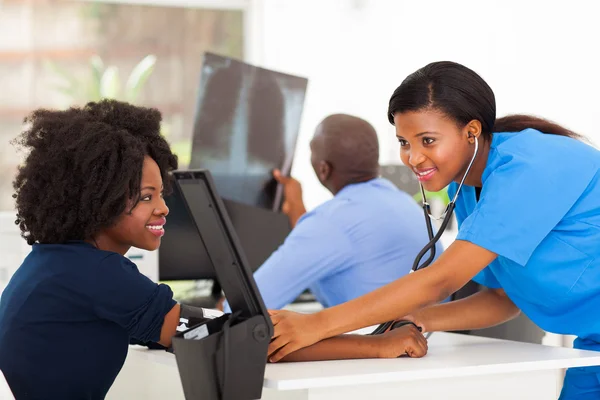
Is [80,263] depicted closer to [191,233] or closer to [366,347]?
[366,347]

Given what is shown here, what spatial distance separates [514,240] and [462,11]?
314 cm

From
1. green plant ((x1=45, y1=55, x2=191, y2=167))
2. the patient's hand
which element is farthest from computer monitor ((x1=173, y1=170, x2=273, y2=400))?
green plant ((x1=45, y1=55, x2=191, y2=167))

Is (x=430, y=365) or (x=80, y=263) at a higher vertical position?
(x=80, y=263)

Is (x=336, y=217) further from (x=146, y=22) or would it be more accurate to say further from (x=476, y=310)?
(x=146, y=22)

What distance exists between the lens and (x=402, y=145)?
5.03ft

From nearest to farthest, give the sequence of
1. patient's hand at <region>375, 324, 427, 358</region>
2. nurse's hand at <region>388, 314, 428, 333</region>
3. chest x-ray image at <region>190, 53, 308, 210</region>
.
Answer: patient's hand at <region>375, 324, 427, 358</region>, nurse's hand at <region>388, 314, 428, 333</region>, chest x-ray image at <region>190, 53, 308, 210</region>

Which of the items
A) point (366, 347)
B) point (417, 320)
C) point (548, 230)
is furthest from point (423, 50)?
point (366, 347)

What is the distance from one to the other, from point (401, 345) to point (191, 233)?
1392 mm

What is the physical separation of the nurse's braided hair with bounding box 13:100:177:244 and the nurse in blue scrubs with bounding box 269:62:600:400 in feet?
1.10

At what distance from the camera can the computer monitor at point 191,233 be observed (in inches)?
103

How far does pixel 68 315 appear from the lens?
1.29 m

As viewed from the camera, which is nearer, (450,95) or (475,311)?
(450,95)

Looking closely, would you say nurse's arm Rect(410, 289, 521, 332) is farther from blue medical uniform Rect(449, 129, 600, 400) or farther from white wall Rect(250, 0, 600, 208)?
white wall Rect(250, 0, 600, 208)

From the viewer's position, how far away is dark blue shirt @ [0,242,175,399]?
1271 mm
